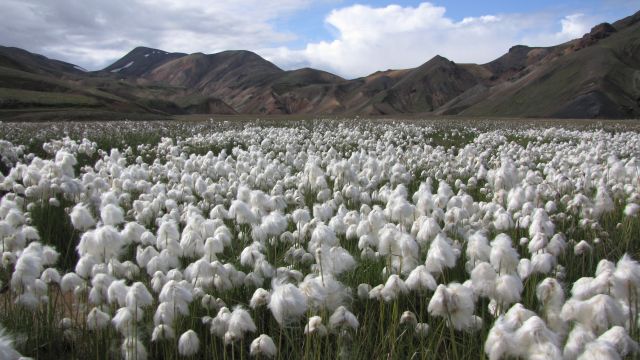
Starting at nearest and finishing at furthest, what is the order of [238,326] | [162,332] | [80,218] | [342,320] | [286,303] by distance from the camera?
1. [286,303]
2. [238,326]
3. [342,320]
4. [162,332]
5. [80,218]

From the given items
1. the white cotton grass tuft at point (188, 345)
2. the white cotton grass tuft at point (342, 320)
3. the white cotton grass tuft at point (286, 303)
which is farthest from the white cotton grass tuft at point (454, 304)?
the white cotton grass tuft at point (188, 345)

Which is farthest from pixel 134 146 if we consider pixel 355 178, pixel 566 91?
pixel 566 91

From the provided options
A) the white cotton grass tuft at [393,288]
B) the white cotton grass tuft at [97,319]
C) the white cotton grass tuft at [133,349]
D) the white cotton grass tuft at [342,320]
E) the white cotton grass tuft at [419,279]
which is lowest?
the white cotton grass tuft at [133,349]

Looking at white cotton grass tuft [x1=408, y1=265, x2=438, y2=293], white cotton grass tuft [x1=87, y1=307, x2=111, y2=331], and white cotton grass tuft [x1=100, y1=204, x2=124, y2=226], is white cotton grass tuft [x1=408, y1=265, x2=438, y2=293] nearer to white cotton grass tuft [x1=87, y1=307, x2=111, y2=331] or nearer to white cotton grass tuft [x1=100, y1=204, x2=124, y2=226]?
white cotton grass tuft [x1=87, y1=307, x2=111, y2=331]

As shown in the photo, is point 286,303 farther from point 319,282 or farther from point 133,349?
point 133,349

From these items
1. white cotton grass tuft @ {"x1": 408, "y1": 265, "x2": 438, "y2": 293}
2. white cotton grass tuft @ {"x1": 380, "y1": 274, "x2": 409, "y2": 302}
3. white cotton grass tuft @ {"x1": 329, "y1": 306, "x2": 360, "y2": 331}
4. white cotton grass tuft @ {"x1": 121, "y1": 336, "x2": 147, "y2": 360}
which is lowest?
white cotton grass tuft @ {"x1": 121, "y1": 336, "x2": 147, "y2": 360}

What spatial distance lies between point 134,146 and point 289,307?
15.7 meters

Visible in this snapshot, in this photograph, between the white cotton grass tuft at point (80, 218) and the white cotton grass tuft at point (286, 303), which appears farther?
the white cotton grass tuft at point (80, 218)

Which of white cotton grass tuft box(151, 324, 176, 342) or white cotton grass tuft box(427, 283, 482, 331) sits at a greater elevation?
white cotton grass tuft box(427, 283, 482, 331)

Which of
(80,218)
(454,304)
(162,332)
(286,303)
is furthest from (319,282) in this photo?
(80,218)

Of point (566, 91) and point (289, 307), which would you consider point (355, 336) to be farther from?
point (566, 91)

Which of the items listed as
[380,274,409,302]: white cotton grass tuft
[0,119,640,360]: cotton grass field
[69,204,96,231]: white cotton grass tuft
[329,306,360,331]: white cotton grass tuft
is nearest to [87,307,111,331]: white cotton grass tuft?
[0,119,640,360]: cotton grass field

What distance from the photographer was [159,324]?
125 inches

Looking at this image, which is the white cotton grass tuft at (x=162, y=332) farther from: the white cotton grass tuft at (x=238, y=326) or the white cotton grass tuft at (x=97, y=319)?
the white cotton grass tuft at (x=238, y=326)
